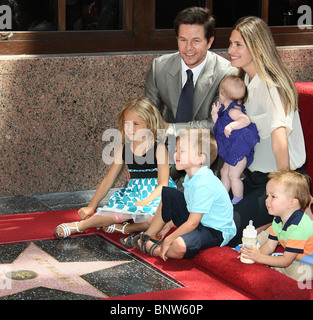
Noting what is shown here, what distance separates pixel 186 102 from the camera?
4.56 meters

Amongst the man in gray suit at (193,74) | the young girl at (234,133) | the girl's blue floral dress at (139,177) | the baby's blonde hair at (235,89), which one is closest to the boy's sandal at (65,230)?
the girl's blue floral dress at (139,177)

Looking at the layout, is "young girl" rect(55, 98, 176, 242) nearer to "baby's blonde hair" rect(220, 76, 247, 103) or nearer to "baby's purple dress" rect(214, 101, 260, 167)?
"baby's purple dress" rect(214, 101, 260, 167)

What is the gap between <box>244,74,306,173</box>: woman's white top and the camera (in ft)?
12.8

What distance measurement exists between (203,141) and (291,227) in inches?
28.5

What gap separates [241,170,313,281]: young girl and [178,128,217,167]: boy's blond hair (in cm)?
49

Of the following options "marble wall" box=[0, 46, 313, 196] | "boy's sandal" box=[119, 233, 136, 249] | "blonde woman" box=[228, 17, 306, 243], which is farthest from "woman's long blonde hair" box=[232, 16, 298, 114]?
"marble wall" box=[0, 46, 313, 196]

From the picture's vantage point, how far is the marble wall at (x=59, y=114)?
502 cm

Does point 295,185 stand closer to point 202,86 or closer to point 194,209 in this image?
point 194,209

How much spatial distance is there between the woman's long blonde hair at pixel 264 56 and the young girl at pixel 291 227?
0.59 metres

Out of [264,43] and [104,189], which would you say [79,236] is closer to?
[104,189]

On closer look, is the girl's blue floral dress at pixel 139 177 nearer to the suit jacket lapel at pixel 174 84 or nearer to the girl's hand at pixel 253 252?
the suit jacket lapel at pixel 174 84

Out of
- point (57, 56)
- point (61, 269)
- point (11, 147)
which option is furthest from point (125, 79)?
point (61, 269)

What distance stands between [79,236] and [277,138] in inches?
48.8

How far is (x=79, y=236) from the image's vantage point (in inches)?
165
